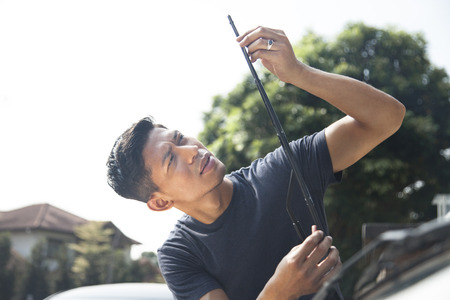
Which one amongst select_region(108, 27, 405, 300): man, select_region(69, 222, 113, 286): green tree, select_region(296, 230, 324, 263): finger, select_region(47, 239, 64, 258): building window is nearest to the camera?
select_region(296, 230, 324, 263): finger

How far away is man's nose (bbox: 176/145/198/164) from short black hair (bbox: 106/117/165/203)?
16 cm

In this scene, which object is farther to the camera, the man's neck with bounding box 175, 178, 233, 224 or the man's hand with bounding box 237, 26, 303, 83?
the man's neck with bounding box 175, 178, 233, 224

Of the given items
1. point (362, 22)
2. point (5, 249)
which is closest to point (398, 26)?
point (362, 22)

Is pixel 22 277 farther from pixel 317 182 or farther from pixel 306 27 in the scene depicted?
pixel 317 182

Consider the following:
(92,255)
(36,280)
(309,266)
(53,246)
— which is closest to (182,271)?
(309,266)

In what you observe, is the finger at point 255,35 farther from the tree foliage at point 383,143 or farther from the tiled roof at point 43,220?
the tiled roof at point 43,220

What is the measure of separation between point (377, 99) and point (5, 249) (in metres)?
23.1

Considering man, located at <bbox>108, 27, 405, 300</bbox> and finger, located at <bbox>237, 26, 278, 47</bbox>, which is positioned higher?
finger, located at <bbox>237, 26, 278, 47</bbox>

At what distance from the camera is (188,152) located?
1.81 metres

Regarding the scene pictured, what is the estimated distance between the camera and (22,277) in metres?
22.1

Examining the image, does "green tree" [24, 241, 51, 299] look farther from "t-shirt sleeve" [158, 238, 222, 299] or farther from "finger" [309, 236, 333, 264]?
"finger" [309, 236, 333, 264]

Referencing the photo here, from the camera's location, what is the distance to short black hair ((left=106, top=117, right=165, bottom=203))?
195 centimetres

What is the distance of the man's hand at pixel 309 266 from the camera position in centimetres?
126

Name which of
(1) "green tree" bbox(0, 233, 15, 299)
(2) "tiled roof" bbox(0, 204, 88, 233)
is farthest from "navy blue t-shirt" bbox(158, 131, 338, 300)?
(2) "tiled roof" bbox(0, 204, 88, 233)
